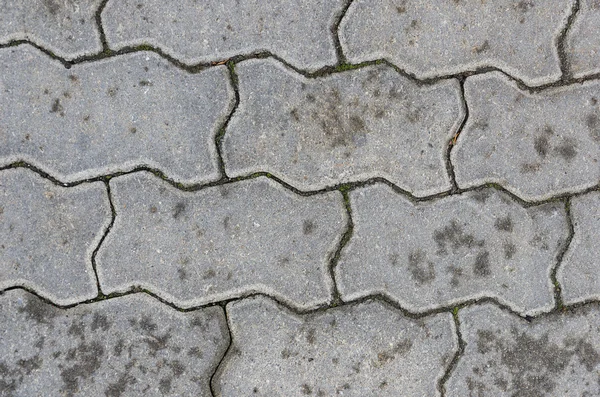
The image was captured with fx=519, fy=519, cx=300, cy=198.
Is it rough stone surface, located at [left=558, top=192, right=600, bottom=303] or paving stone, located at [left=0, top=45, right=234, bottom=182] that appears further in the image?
rough stone surface, located at [left=558, top=192, right=600, bottom=303]

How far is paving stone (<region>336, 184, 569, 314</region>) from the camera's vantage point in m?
1.74

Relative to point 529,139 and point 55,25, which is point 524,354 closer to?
point 529,139

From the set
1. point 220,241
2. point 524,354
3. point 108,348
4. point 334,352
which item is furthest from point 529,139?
point 108,348

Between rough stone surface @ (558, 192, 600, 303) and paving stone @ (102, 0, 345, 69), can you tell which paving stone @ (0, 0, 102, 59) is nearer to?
paving stone @ (102, 0, 345, 69)

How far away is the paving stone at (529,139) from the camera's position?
68.7 inches

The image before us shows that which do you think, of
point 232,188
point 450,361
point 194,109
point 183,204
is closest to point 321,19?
point 194,109

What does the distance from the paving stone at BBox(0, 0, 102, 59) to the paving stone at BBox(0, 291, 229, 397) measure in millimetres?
816

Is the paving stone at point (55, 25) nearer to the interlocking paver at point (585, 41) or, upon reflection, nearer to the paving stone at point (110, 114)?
the paving stone at point (110, 114)

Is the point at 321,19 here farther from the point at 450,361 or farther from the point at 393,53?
the point at 450,361

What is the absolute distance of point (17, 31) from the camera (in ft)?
5.47

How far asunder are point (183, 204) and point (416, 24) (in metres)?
0.98

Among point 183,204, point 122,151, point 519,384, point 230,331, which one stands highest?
point 122,151

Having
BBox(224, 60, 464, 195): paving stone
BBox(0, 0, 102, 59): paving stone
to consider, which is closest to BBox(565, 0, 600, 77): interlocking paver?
BBox(224, 60, 464, 195): paving stone

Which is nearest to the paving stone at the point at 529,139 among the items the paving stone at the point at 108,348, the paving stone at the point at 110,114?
the paving stone at the point at 110,114
